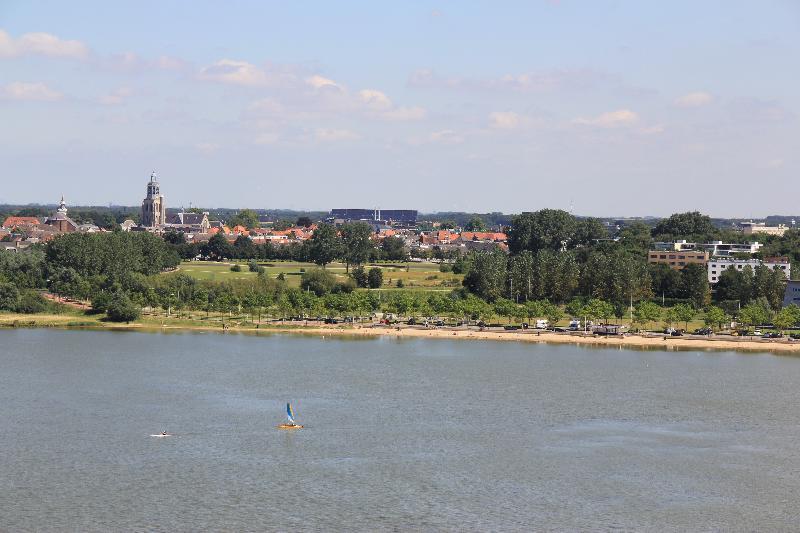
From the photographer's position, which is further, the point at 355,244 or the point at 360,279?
the point at 355,244

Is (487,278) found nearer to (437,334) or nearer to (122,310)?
(437,334)

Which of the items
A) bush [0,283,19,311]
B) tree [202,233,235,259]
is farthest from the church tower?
bush [0,283,19,311]

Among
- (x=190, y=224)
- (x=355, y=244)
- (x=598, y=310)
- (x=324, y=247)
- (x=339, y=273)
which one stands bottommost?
(x=598, y=310)

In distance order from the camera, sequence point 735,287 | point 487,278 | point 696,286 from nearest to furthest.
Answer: point 696,286, point 735,287, point 487,278

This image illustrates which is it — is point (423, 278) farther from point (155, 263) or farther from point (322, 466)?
point (322, 466)

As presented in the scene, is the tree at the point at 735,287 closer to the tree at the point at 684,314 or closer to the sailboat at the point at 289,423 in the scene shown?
the tree at the point at 684,314

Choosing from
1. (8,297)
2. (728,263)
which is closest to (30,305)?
(8,297)
